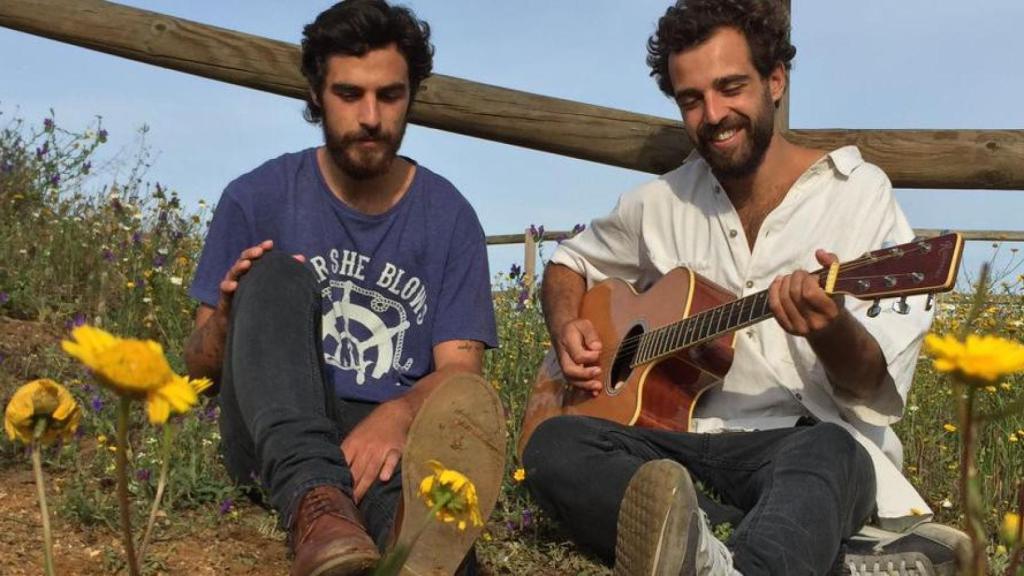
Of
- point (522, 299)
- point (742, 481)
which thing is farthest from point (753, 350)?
point (522, 299)

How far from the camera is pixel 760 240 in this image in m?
3.15

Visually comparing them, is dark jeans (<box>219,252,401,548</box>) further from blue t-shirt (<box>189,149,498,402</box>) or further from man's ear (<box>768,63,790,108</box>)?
man's ear (<box>768,63,790,108</box>)

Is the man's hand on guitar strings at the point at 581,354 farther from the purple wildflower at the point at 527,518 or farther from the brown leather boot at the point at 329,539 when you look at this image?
the brown leather boot at the point at 329,539

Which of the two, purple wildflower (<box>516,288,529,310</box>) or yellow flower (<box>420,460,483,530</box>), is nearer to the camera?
yellow flower (<box>420,460,483,530</box>)

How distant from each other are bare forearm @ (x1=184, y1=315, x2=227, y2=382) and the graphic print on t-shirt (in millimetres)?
276

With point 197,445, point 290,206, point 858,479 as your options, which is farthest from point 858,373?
point 197,445

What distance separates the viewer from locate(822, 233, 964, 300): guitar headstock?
2297mm

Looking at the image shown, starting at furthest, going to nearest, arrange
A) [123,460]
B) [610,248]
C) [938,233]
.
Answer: [938,233], [610,248], [123,460]

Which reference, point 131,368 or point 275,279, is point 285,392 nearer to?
point 275,279

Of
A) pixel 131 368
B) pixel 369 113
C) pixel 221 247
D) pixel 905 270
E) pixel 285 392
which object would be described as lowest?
pixel 285 392

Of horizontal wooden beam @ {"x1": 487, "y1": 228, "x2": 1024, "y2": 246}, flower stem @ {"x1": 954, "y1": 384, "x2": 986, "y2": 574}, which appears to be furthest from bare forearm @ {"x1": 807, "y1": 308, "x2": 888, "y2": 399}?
horizontal wooden beam @ {"x1": 487, "y1": 228, "x2": 1024, "y2": 246}

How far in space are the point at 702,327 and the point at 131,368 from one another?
88.0 inches

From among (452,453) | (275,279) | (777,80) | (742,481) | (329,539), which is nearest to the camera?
(329,539)

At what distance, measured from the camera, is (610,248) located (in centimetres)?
362
